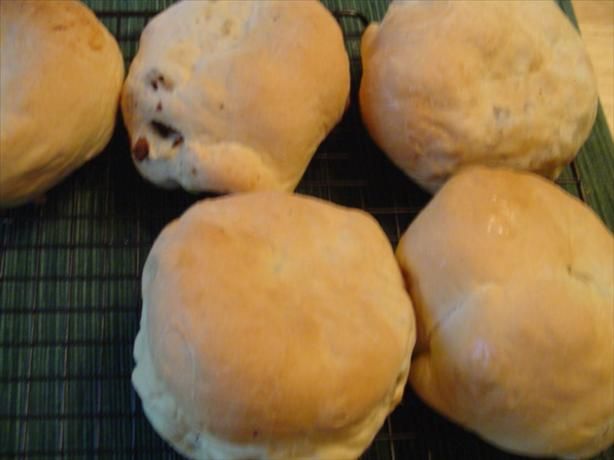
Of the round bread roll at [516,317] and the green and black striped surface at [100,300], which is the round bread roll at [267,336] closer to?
the round bread roll at [516,317]

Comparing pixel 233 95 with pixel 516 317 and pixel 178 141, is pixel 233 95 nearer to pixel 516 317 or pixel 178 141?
pixel 178 141

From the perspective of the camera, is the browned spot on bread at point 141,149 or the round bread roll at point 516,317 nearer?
the round bread roll at point 516,317

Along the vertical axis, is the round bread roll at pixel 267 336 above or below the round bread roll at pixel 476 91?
below

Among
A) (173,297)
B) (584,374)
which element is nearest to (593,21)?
(584,374)

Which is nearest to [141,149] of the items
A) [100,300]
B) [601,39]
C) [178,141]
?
[178,141]

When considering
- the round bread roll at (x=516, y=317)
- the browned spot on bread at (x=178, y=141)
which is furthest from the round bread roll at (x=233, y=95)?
the round bread roll at (x=516, y=317)

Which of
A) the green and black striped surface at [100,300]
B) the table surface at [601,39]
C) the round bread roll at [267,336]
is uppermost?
the table surface at [601,39]

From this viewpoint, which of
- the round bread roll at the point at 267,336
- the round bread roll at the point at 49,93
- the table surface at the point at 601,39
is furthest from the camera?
the table surface at the point at 601,39

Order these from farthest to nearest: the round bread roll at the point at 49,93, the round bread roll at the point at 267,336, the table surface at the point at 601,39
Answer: the table surface at the point at 601,39, the round bread roll at the point at 49,93, the round bread roll at the point at 267,336
